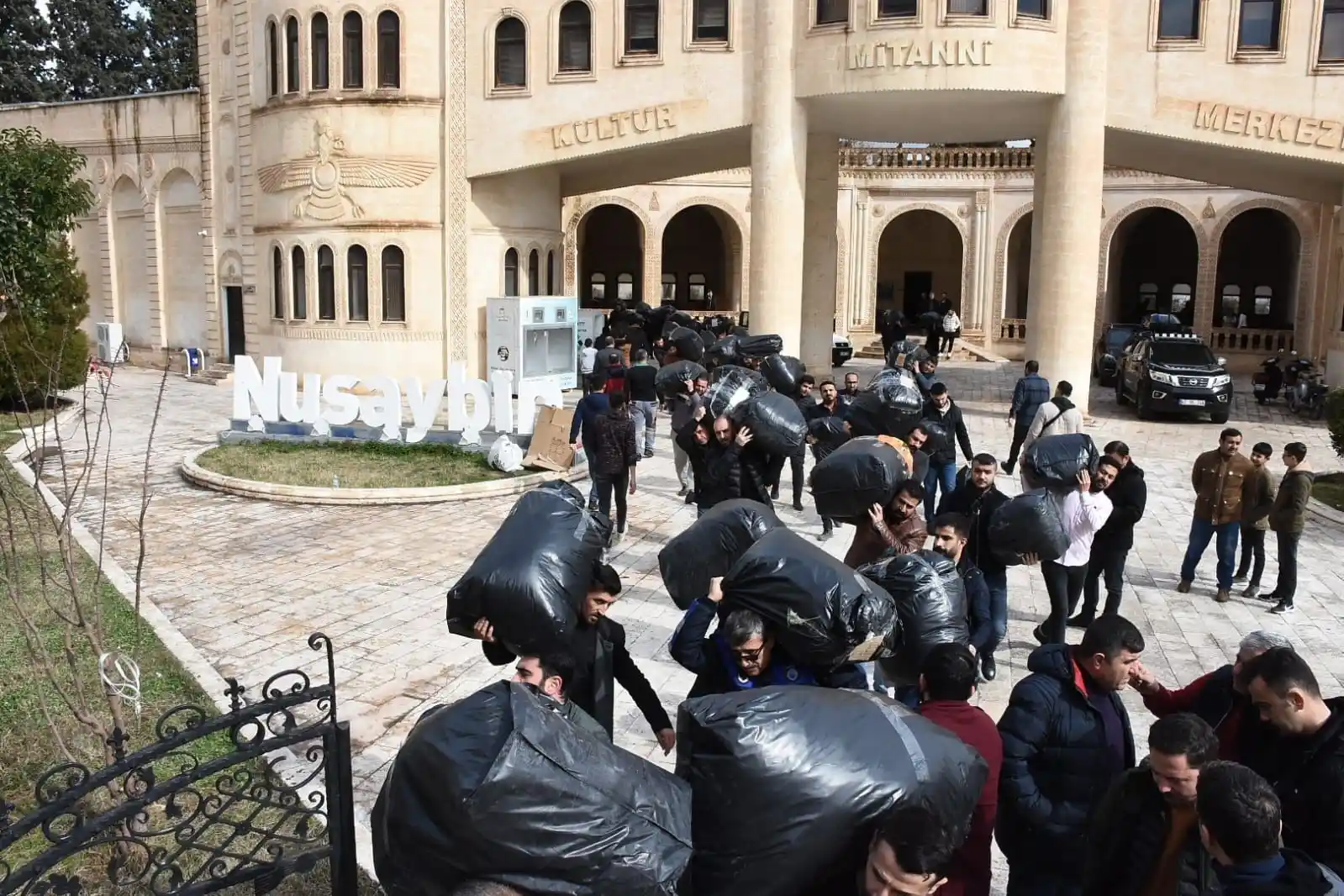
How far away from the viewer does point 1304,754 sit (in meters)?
3.50

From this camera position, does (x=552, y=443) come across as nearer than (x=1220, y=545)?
No

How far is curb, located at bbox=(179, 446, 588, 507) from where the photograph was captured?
1275 centimetres

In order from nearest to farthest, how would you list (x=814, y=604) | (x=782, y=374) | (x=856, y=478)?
(x=814, y=604) < (x=856, y=478) < (x=782, y=374)

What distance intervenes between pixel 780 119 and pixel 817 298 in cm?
553

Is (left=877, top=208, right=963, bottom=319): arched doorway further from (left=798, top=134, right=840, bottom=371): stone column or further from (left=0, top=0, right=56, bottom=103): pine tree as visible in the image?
(left=0, top=0, right=56, bottom=103): pine tree

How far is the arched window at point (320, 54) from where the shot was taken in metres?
22.5

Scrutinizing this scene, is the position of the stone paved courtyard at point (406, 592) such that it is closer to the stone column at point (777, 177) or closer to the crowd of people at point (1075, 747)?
the crowd of people at point (1075, 747)

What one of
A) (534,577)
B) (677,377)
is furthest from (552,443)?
(534,577)

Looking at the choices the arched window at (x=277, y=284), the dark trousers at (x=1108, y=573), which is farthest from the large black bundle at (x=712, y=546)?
the arched window at (x=277, y=284)

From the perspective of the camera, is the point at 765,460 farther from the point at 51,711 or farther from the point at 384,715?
the point at 51,711

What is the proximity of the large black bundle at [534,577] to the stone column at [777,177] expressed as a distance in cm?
1487

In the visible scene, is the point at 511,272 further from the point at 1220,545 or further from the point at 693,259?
the point at 1220,545

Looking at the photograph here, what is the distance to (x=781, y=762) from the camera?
3.36 metres

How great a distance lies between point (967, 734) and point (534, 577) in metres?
2.19
